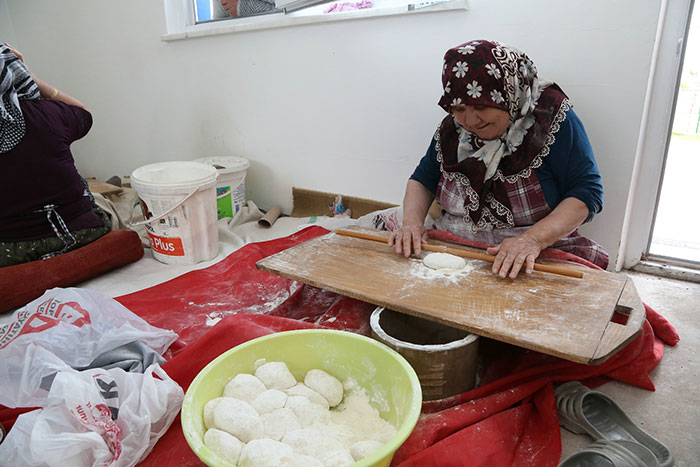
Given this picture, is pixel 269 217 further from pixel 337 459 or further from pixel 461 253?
pixel 337 459

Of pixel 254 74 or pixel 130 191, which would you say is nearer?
pixel 254 74

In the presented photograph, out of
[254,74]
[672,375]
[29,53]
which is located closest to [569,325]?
[672,375]

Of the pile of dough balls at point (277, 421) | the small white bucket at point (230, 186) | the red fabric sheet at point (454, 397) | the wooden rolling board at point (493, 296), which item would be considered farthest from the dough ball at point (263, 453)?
the small white bucket at point (230, 186)

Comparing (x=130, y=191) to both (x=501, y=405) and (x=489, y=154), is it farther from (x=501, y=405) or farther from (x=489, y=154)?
(x=501, y=405)

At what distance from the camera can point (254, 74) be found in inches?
99.7

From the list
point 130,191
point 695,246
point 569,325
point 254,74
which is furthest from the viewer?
point 130,191

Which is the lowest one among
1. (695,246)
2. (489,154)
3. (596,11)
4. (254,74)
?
(695,246)

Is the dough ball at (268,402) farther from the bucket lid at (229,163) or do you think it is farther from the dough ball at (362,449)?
the bucket lid at (229,163)

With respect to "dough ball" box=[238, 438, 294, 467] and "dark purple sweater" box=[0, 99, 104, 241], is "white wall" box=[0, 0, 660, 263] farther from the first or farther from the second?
"dough ball" box=[238, 438, 294, 467]

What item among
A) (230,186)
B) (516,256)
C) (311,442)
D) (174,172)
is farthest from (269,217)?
(311,442)

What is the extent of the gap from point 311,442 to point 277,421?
3.5 inches

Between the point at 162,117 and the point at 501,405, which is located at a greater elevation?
the point at 162,117

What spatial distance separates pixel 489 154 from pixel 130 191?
2418 millimetres

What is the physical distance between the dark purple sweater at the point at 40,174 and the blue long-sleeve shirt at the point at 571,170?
1.84m
